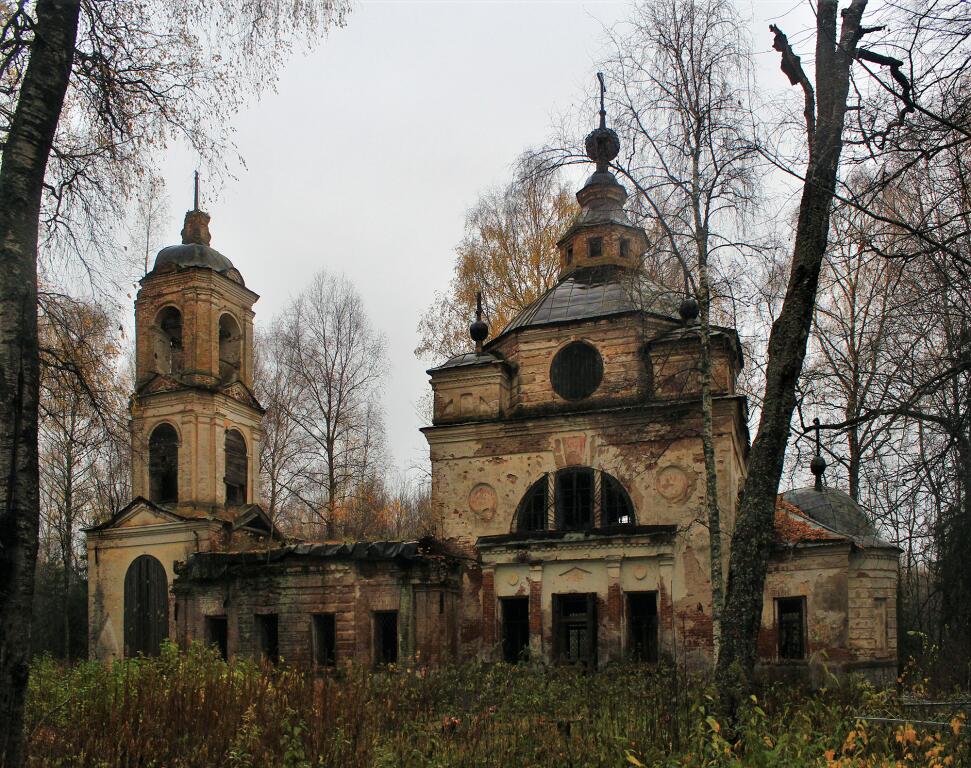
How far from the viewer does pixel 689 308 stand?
16.3 metres

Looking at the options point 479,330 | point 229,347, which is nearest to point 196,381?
point 229,347

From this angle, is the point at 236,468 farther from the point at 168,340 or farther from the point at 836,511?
the point at 836,511

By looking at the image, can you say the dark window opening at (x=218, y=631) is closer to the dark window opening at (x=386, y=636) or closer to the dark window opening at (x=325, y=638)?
the dark window opening at (x=325, y=638)

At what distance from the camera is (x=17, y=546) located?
6434 millimetres

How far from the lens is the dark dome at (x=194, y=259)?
27000mm

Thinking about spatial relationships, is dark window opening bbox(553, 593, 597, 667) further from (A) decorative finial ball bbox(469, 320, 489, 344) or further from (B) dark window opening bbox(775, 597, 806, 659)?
(A) decorative finial ball bbox(469, 320, 489, 344)

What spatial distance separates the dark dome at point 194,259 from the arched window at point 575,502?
12.7m

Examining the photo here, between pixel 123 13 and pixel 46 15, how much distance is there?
3.10 feet

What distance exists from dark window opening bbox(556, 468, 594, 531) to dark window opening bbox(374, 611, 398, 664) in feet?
12.9

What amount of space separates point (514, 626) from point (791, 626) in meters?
5.42

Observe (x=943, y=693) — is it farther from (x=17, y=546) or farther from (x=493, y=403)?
(x=493, y=403)

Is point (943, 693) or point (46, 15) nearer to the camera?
point (46, 15)

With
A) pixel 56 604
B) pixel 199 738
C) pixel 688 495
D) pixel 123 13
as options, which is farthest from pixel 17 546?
pixel 56 604

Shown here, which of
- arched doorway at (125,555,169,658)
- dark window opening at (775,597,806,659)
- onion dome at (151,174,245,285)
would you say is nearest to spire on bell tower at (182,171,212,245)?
onion dome at (151,174,245,285)
